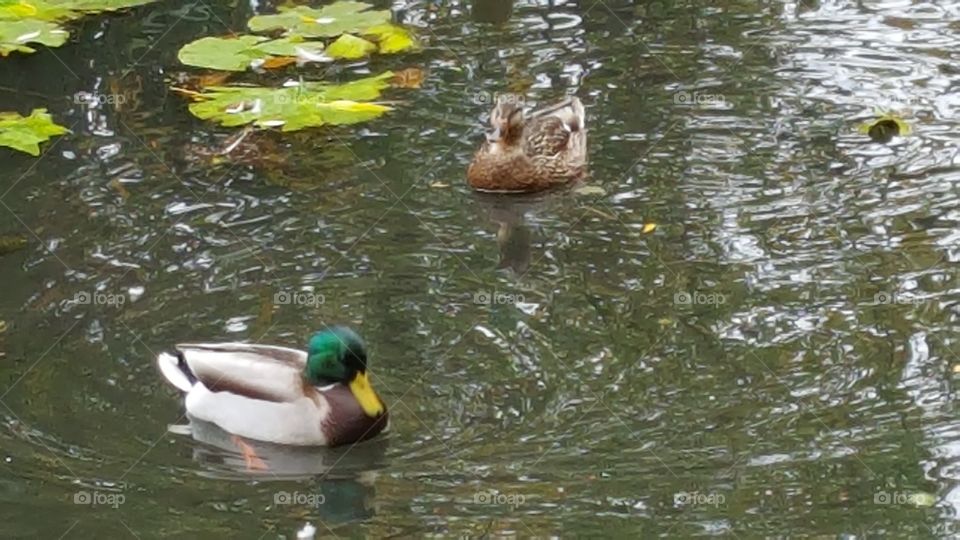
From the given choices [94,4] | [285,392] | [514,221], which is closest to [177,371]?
[285,392]

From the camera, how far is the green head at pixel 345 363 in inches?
330

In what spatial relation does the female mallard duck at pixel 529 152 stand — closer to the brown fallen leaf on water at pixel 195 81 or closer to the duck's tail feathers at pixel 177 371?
the brown fallen leaf on water at pixel 195 81

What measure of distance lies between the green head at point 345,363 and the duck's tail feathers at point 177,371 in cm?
56

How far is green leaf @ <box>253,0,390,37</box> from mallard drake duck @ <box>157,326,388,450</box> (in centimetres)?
442

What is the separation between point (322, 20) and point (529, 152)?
242cm

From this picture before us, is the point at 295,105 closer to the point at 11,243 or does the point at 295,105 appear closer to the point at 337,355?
the point at 11,243

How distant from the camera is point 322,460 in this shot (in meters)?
8.42

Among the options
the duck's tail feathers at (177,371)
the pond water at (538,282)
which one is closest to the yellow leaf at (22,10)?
the pond water at (538,282)

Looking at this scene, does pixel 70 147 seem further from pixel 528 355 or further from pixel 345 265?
pixel 528 355

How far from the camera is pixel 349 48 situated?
12312 mm

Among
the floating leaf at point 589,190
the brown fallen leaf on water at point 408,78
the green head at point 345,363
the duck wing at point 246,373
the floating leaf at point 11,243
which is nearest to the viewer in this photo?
the green head at point 345,363

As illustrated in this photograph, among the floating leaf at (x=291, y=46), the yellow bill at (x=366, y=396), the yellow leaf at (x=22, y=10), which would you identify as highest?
the yellow bill at (x=366, y=396)

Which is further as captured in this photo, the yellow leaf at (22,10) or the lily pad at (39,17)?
the yellow leaf at (22,10)

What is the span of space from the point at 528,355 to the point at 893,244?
2065 millimetres
